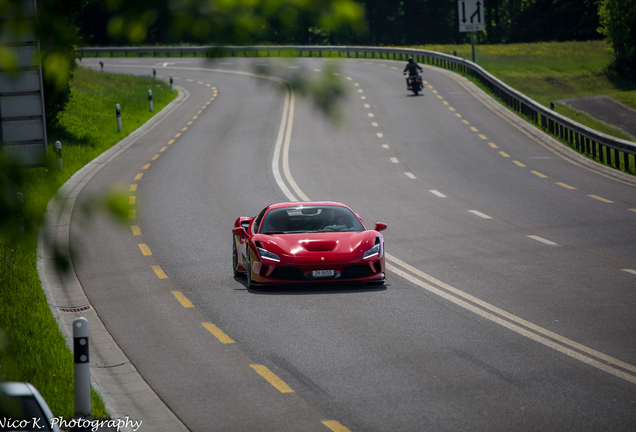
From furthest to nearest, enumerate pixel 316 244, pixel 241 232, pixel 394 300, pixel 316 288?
pixel 241 232 < pixel 316 288 < pixel 316 244 < pixel 394 300

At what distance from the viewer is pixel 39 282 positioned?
12.6 meters

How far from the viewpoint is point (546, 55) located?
6806cm

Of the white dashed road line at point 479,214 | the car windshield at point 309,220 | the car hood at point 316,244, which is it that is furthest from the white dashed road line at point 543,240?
the car hood at point 316,244

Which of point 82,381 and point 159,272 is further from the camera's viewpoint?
point 159,272

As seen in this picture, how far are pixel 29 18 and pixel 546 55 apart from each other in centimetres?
6946

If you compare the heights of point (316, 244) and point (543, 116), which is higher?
point (543, 116)

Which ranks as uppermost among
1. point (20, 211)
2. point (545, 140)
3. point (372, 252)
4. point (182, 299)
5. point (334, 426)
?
point (20, 211)

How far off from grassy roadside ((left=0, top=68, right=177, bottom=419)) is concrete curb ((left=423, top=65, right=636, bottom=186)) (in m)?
16.2

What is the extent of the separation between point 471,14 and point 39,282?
39.3 m

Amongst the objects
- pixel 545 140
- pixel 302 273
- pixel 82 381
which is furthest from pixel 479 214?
pixel 82 381

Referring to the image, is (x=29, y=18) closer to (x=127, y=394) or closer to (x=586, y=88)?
(x=127, y=394)

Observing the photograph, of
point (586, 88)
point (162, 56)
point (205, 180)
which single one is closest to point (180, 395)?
point (205, 180)

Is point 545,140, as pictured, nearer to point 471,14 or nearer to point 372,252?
point 471,14

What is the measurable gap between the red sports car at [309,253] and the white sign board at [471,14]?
3649 centimetres
